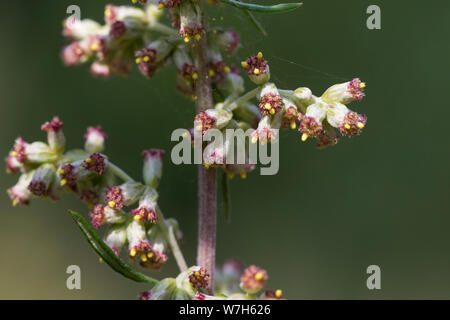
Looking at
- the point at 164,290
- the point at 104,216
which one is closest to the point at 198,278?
the point at 164,290

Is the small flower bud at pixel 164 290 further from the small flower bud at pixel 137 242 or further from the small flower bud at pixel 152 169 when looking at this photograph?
the small flower bud at pixel 152 169

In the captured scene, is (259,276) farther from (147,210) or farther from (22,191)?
(22,191)

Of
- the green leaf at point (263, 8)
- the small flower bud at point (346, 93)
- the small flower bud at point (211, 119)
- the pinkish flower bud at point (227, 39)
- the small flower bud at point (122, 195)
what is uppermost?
the pinkish flower bud at point (227, 39)

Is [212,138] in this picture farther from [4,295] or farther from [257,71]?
[4,295]

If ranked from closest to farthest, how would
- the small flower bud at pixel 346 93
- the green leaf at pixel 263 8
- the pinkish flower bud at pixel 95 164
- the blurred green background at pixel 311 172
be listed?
the green leaf at pixel 263 8
the small flower bud at pixel 346 93
the pinkish flower bud at pixel 95 164
the blurred green background at pixel 311 172

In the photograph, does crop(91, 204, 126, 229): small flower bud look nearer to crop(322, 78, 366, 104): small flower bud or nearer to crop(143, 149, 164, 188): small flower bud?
crop(143, 149, 164, 188): small flower bud

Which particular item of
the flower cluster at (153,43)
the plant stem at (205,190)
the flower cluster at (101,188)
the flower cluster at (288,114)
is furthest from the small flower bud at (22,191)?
the flower cluster at (288,114)

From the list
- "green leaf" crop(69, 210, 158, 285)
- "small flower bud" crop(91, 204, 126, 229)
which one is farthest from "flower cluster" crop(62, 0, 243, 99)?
"green leaf" crop(69, 210, 158, 285)
